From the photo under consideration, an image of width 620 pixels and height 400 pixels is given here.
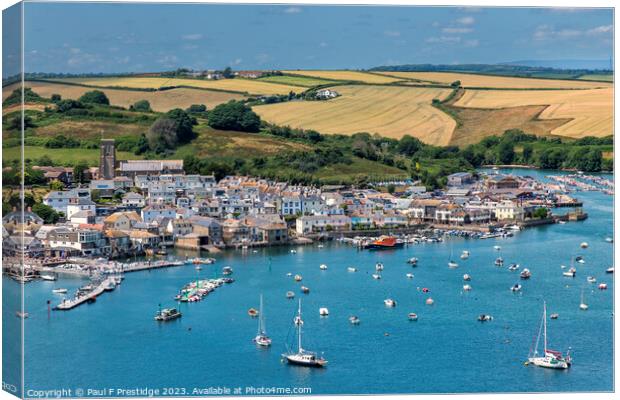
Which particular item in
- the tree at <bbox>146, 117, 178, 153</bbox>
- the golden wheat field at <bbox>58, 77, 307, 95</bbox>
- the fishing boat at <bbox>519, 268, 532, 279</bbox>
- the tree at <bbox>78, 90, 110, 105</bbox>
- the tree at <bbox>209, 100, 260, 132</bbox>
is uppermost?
the golden wheat field at <bbox>58, 77, 307, 95</bbox>

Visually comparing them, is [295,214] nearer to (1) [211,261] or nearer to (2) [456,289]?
(1) [211,261]

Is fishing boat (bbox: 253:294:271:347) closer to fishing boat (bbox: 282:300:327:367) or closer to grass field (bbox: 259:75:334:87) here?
fishing boat (bbox: 282:300:327:367)

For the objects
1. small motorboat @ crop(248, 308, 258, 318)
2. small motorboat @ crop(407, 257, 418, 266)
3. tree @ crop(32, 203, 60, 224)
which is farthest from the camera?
tree @ crop(32, 203, 60, 224)

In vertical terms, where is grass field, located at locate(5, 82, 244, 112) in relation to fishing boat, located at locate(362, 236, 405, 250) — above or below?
above

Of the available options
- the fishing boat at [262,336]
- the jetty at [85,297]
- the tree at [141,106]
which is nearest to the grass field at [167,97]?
the tree at [141,106]

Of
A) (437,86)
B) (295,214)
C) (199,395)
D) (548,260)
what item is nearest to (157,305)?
(199,395)

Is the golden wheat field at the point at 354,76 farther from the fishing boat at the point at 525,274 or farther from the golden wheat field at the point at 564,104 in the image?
the fishing boat at the point at 525,274

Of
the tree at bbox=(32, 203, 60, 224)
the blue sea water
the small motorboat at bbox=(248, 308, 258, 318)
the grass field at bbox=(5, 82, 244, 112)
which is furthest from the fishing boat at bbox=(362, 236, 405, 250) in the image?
the grass field at bbox=(5, 82, 244, 112)
